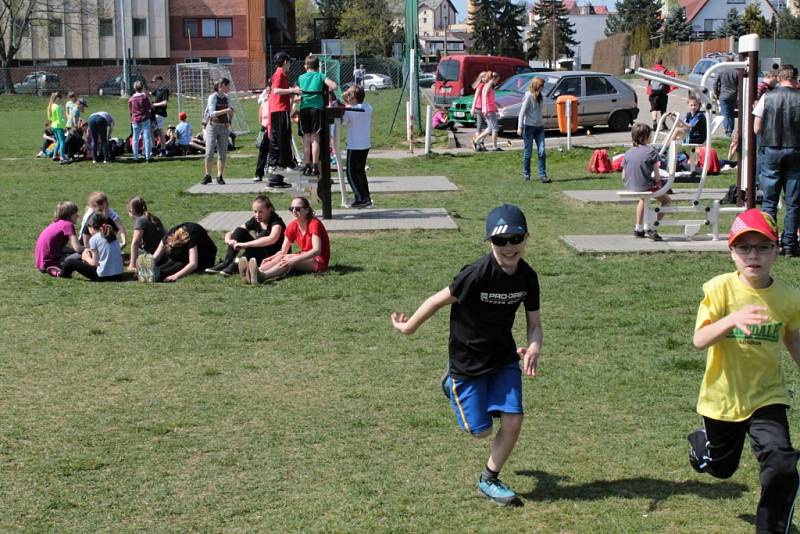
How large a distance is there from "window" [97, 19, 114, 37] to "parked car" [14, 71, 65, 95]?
527 inches

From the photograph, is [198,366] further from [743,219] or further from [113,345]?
[743,219]

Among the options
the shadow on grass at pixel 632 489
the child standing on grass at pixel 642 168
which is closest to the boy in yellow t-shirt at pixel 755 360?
the shadow on grass at pixel 632 489

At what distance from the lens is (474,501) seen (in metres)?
5.29

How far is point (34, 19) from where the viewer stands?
2785 inches

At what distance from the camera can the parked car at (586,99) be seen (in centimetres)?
2780

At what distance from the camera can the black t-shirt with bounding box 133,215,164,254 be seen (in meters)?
11.9

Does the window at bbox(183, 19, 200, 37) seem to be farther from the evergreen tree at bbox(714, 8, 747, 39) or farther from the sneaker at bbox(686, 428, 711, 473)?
the sneaker at bbox(686, 428, 711, 473)

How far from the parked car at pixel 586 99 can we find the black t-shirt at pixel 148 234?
16.7 metres

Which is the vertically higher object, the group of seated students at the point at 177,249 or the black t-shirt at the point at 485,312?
the black t-shirt at the point at 485,312

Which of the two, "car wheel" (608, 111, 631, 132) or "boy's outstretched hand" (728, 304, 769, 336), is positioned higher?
"car wheel" (608, 111, 631, 132)

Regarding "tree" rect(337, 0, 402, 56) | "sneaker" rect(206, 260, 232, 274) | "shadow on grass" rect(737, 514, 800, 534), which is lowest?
"shadow on grass" rect(737, 514, 800, 534)

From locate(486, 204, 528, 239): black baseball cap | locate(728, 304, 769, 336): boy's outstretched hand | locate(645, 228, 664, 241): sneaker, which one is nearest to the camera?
locate(728, 304, 769, 336): boy's outstretched hand

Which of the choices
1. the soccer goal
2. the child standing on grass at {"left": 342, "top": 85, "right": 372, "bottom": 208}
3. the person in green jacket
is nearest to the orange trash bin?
the child standing on grass at {"left": 342, "top": 85, "right": 372, "bottom": 208}

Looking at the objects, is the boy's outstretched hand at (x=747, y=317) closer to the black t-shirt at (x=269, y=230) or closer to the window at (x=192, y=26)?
the black t-shirt at (x=269, y=230)
